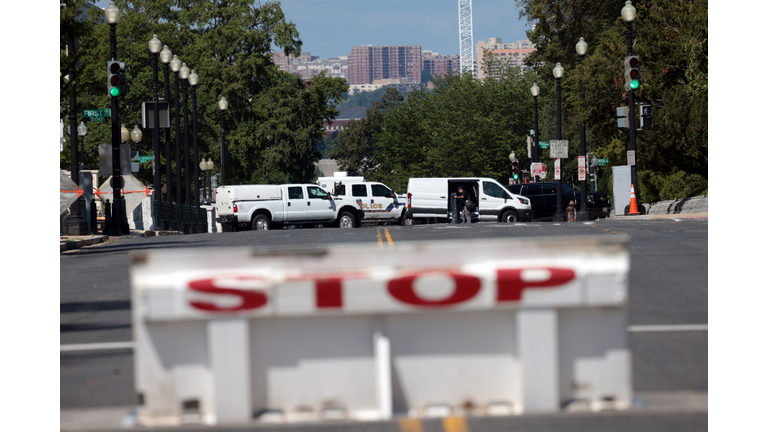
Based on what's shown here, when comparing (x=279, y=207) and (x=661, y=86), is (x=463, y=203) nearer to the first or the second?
(x=279, y=207)

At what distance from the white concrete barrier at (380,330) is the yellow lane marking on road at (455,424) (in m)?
0.10

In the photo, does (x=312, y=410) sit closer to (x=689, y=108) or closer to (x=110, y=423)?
(x=110, y=423)

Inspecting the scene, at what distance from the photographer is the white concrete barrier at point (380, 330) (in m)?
4.69

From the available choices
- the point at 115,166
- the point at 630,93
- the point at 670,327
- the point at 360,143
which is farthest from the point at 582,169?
the point at 360,143

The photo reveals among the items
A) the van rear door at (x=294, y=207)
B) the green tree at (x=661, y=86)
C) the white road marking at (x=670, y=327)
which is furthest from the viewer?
the van rear door at (x=294, y=207)

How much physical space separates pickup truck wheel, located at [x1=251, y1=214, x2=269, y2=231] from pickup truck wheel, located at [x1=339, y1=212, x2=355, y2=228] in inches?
109

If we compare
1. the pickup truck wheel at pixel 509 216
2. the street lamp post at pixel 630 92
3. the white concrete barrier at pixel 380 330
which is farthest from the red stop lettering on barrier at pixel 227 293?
the pickup truck wheel at pixel 509 216

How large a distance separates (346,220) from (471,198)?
507 cm

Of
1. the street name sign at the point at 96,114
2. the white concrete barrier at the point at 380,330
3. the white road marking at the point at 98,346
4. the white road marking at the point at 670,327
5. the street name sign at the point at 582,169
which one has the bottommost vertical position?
the white road marking at the point at 98,346

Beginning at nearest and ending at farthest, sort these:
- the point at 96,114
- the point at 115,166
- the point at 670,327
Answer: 1. the point at 670,327
2. the point at 96,114
3. the point at 115,166

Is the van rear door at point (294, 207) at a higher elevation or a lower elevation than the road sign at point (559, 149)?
lower

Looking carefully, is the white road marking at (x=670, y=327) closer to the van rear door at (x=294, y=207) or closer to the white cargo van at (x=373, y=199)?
the van rear door at (x=294, y=207)

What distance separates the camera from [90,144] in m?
56.0

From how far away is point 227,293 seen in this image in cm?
467
